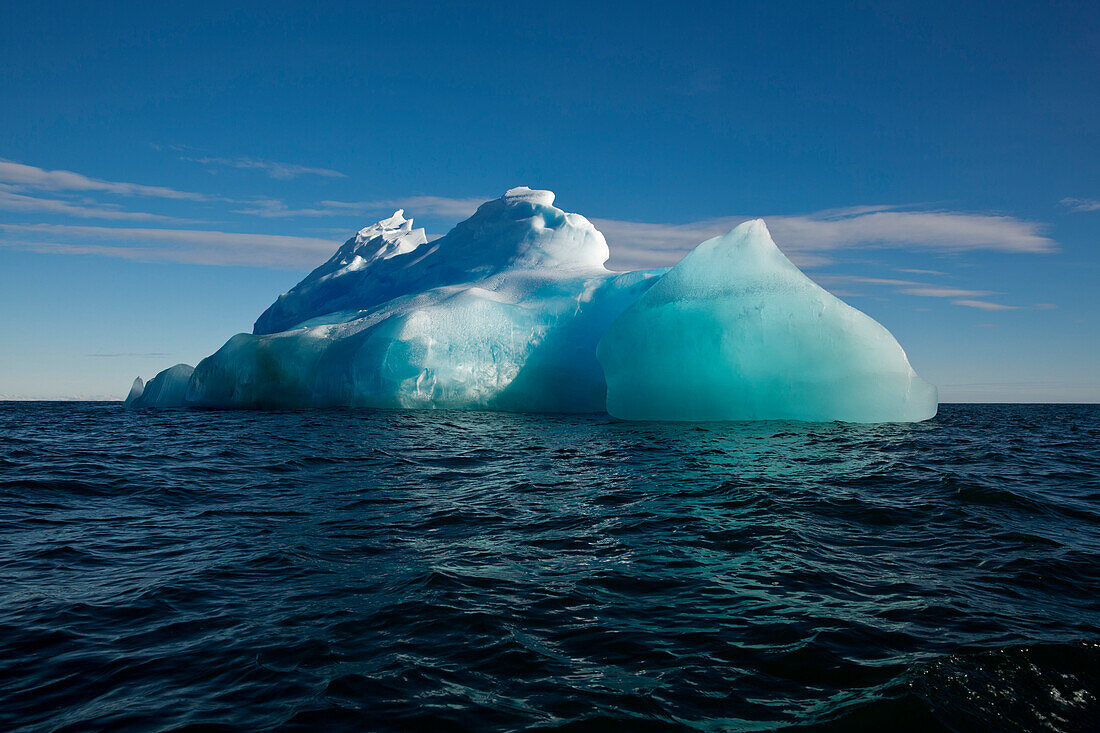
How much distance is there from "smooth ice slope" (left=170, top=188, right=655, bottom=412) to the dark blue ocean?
11.4 m

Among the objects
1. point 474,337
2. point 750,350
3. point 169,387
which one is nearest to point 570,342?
point 474,337

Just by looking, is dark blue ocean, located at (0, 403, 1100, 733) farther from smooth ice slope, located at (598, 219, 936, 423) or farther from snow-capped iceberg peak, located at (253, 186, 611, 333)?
snow-capped iceberg peak, located at (253, 186, 611, 333)

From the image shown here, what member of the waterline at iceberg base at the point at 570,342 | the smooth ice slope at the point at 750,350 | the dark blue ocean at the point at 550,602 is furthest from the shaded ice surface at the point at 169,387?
the dark blue ocean at the point at 550,602

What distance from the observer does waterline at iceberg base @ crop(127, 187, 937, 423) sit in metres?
15.4

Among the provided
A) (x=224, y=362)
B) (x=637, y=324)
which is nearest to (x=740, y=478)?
(x=637, y=324)

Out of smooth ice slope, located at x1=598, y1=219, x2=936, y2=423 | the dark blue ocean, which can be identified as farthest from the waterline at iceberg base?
the dark blue ocean

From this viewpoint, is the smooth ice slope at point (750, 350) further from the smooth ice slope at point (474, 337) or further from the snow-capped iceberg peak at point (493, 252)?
the snow-capped iceberg peak at point (493, 252)

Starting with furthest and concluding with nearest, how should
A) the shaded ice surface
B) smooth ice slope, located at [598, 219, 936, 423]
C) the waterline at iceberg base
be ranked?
the shaded ice surface, the waterline at iceberg base, smooth ice slope, located at [598, 219, 936, 423]

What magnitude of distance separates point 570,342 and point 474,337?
2.79m

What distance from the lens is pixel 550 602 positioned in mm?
3730

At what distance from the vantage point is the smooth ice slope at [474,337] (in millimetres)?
19391

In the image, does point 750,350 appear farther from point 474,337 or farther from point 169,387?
point 169,387

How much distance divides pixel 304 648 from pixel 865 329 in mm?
14516

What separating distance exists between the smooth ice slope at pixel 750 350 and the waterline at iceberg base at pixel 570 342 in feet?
0.11
